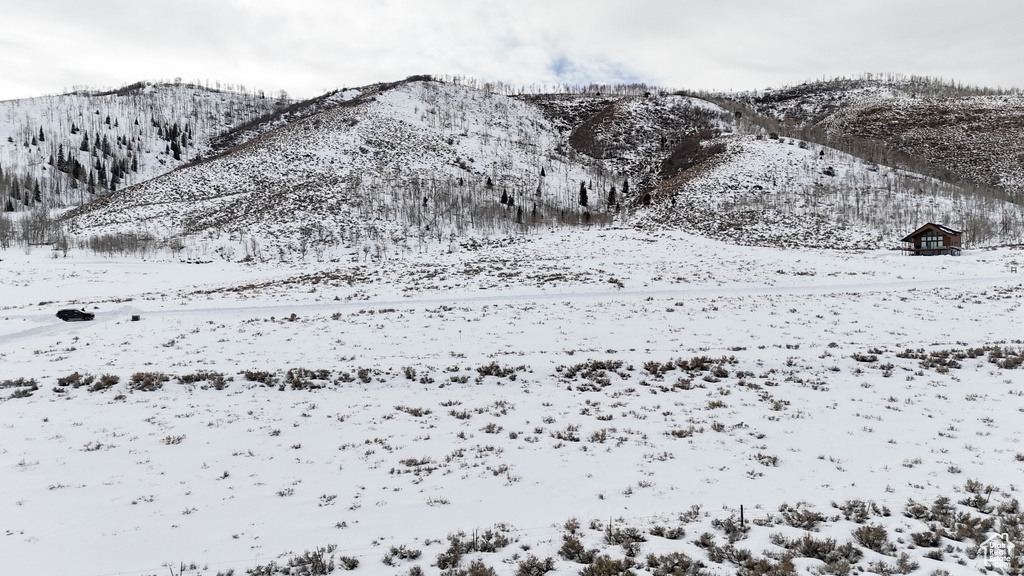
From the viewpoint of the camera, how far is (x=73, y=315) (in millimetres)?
24344

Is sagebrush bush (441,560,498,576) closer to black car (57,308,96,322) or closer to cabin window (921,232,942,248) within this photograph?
black car (57,308,96,322)

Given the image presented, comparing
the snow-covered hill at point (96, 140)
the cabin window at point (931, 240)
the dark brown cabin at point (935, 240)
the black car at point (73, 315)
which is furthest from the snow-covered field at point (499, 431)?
the snow-covered hill at point (96, 140)

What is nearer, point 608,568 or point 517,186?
point 608,568

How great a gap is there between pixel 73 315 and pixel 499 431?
26874 mm

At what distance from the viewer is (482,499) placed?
25.8ft

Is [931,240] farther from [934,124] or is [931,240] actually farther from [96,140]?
[96,140]

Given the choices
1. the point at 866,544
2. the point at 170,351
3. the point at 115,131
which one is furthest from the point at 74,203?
the point at 866,544

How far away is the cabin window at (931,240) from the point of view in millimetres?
46656

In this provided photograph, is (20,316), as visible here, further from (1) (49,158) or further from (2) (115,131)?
(2) (115,131)

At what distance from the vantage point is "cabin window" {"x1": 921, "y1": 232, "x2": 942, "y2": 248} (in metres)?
46.7

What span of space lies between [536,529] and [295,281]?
37.3 meters

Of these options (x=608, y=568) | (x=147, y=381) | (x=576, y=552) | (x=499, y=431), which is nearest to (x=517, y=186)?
(x=147, y=381)

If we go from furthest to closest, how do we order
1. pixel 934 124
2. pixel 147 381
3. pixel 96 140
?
1. pixel 934 124
2. pixel 96 140
3. pixel 147 381

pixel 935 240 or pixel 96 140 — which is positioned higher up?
pixel 96 140
